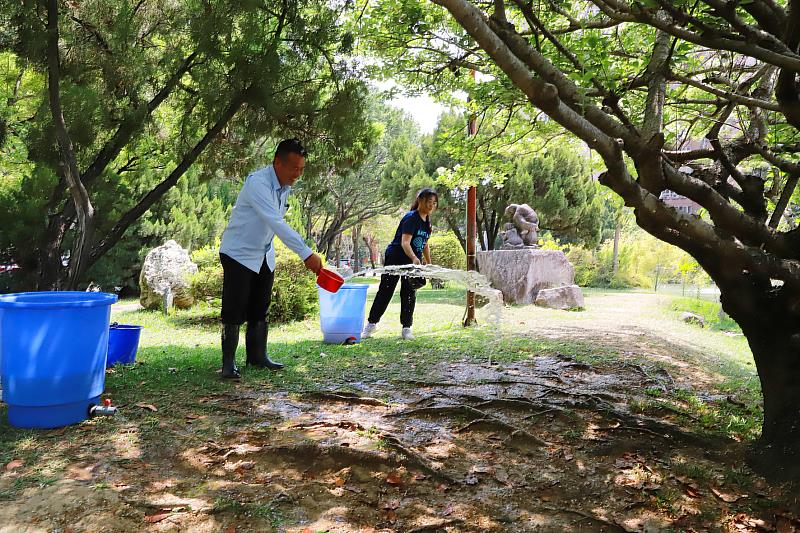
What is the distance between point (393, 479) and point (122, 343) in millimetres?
3205

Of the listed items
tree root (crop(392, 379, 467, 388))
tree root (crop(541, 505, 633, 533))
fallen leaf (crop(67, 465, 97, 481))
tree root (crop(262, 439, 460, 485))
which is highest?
tree root (crop(392, 379, 467, 388))

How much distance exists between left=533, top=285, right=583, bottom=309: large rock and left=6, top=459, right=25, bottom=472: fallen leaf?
32.5 ft

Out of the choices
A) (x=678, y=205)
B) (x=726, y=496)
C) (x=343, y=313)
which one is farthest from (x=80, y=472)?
(x=678, y=205)

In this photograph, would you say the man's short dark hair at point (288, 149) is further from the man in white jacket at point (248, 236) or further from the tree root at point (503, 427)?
the tree root at point (503, 427)

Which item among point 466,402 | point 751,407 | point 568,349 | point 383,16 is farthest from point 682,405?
point 383,16

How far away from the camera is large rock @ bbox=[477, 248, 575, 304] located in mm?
11820

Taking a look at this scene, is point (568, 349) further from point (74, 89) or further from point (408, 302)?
point (74, 89)

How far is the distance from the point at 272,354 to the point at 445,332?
264 cm

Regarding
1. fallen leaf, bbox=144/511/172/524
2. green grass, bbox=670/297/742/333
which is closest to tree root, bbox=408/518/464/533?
fallen leaf, bbox=144/511/172/524

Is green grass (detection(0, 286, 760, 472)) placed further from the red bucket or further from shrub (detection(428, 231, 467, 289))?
shrub (detection(428, 231, 467, 289))

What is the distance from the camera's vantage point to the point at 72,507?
2193mm

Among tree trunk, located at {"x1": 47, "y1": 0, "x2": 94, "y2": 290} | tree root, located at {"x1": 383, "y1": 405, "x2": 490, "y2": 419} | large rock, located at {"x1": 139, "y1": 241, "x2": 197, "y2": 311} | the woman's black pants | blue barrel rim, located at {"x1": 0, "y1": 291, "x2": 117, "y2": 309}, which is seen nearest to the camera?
blue barrel rim, located at {"x1": 0, "y1": 291, "x2": 117, "y2": 309}

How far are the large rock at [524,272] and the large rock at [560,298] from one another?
38 centimetres

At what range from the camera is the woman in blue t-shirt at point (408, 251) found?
6.10 m
